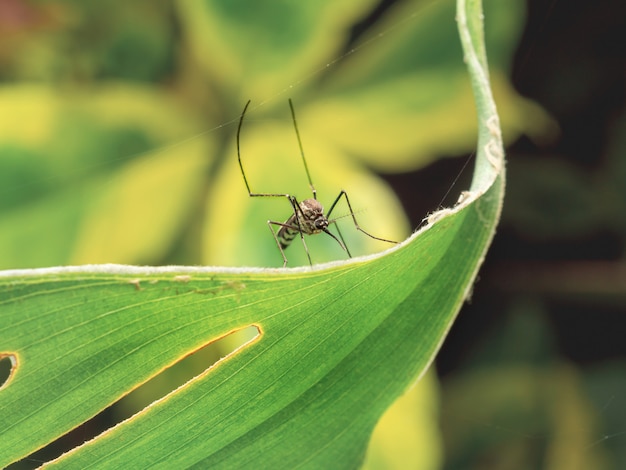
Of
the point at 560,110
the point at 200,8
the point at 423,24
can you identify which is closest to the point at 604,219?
the point at 560,110

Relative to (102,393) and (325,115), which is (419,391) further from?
(102,393)

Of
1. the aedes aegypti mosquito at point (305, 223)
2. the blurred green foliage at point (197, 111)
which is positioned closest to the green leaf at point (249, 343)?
the aedes aegypti mosquito at point (305, 223)

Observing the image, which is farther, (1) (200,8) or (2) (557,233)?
(2) (557,233)

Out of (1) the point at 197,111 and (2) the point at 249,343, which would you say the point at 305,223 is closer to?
(1) the point at 197,111

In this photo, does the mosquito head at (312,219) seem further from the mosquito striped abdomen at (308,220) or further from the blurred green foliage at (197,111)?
the blurred green foliage at (197,111)

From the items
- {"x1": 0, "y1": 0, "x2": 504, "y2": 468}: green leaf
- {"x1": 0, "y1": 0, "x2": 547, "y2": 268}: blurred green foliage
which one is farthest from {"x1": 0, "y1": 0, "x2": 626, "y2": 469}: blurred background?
{"x1": 0, "y1": 0, "x2": 504, "y2": 468}: green leaf

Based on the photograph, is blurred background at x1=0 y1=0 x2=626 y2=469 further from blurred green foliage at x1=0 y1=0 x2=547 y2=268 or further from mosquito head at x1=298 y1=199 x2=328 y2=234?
mosquito head at x1=298 y1=199 x2=328 y2=234
